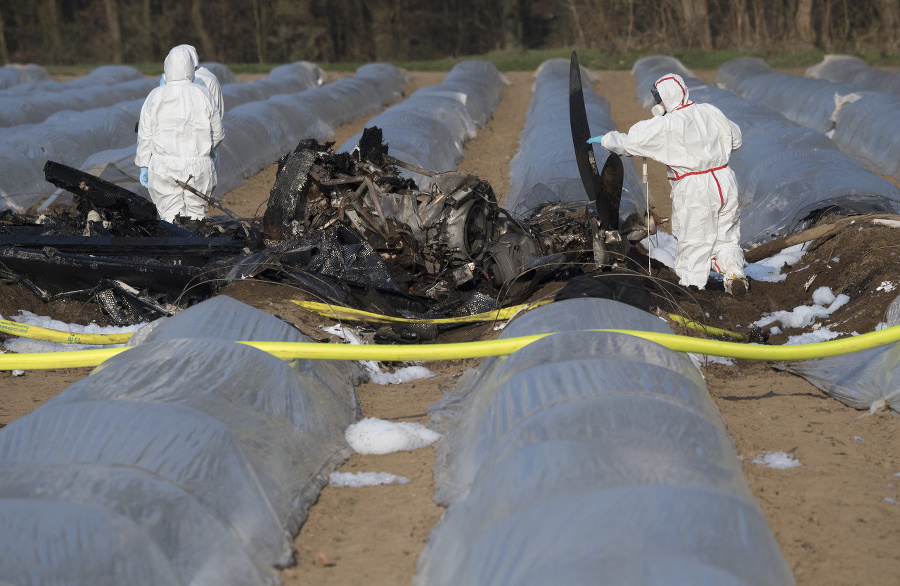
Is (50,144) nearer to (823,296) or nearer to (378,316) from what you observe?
(378,316)

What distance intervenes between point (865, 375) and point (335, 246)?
3639 mm

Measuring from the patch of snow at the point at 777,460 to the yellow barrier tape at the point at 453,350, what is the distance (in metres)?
0.53

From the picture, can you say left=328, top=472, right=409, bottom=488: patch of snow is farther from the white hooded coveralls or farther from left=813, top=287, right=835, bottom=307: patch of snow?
left=813, top=287, right=835, bottom=307: patch of snow

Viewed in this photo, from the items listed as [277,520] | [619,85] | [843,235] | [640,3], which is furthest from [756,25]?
[277,520]

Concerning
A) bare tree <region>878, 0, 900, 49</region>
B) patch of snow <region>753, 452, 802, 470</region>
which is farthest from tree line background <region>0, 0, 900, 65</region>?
patch of snow <region>753, 452, 802, 470</region>

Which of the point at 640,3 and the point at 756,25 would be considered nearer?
the point at 756,25

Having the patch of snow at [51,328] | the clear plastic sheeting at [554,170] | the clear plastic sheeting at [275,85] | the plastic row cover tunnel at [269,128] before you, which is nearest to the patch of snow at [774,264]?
the clear plastic sheeting at [554,170]

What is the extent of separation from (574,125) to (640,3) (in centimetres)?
2854

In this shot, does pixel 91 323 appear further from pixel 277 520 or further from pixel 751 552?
pixel 751 552

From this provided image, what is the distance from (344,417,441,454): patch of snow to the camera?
14.5 feet

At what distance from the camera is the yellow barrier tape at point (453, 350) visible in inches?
169

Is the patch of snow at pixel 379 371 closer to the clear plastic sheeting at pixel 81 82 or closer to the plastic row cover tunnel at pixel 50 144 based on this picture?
the plastic row cover tunnel at pixel 50 144

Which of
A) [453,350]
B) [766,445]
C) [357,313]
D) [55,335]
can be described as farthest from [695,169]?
[55,335]

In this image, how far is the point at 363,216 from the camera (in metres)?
6.42
